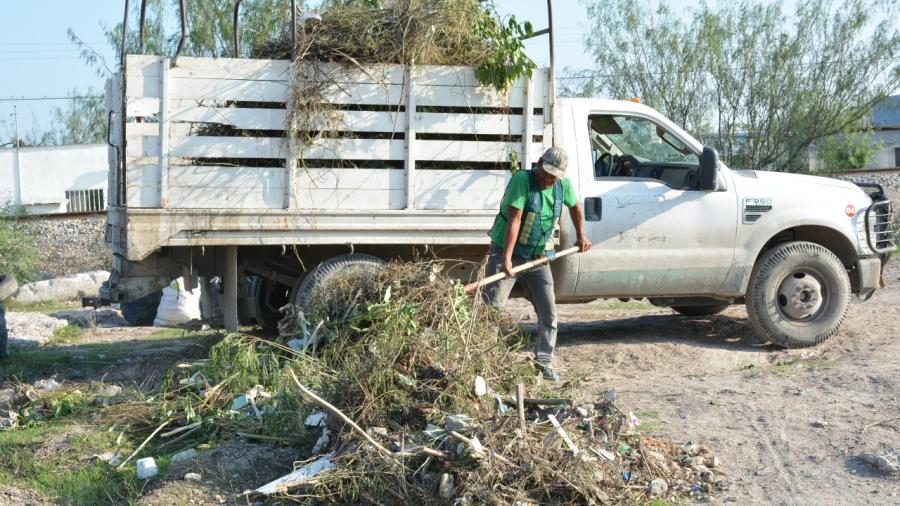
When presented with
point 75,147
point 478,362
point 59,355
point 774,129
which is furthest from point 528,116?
point 75,147

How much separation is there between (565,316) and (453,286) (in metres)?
4.61

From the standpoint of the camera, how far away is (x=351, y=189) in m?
7.25

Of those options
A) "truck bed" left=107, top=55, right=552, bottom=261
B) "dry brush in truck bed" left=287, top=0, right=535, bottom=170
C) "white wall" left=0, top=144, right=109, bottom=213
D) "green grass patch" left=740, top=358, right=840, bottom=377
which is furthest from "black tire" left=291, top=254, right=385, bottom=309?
"white wall" left=0, top=144, right=109, bottom=213

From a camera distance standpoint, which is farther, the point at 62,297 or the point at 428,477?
the point at 62,297

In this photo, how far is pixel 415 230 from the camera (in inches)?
289

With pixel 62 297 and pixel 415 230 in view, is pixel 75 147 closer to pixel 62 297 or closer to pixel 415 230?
pixel 62 297

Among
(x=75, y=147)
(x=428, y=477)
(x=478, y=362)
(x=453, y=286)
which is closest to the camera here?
(x=428, y=477)

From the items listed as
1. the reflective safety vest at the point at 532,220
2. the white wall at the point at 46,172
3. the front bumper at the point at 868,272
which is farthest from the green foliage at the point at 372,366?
the white wall at the point at 46,172

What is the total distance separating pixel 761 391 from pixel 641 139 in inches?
104

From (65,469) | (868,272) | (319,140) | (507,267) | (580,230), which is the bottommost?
(65,469)

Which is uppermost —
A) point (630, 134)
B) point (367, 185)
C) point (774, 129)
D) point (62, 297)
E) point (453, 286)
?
point (774, 129)

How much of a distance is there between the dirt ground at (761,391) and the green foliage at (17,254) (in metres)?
11.5

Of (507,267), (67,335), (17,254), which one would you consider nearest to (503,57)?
(507,267)

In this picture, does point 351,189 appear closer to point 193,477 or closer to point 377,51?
point 377,51
